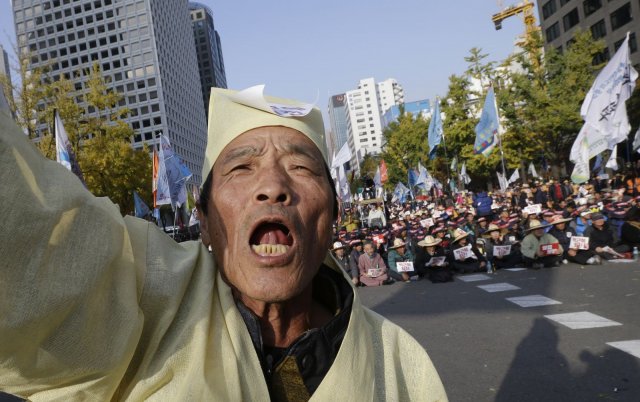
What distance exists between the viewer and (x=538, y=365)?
5895mm

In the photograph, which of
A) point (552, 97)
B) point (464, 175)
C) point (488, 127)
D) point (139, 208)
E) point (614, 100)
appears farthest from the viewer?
point (464, 175)

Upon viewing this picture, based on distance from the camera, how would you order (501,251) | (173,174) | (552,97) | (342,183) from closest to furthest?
(501,251) < (173,174) < (342,183) < (552,97)

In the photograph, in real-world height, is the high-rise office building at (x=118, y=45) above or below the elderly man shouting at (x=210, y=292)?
→ above

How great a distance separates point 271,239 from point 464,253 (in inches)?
501

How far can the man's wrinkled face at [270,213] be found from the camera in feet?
4.22

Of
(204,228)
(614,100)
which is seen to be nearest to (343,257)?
(614,100)

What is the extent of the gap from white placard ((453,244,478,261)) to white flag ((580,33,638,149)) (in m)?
4.16

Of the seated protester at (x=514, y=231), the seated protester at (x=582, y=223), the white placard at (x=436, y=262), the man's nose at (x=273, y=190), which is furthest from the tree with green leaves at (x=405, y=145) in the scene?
the man's nose at (x=273, y=190)

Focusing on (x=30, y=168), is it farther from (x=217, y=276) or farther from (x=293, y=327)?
(x=293, y=327)

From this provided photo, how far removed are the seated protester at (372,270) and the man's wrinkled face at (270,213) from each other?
11784 millimetres

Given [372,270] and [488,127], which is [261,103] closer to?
[372,270]

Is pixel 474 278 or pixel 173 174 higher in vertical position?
pixel 173 174

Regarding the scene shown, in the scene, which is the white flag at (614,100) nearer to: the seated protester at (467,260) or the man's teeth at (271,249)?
the seated protester at (467,260)

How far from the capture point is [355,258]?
45.0 ft
